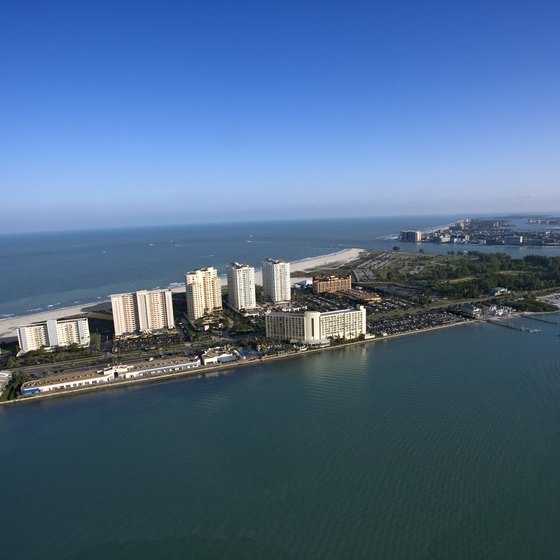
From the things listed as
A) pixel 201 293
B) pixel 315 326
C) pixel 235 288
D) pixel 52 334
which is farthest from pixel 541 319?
pixel 52 334

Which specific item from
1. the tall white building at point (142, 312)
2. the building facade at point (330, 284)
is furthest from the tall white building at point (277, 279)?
the tall white building at point (142, 312)

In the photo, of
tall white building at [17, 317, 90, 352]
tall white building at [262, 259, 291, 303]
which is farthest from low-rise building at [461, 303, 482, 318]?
tall white building at [17, 317, 90, 352]

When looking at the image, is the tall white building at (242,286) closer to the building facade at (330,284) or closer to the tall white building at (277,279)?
the tall white building at (277,279)

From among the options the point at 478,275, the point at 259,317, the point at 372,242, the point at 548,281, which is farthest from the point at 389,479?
the point at 372,242

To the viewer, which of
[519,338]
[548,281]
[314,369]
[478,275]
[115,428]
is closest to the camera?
[115,428]

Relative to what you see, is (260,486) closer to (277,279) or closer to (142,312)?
(142,312)

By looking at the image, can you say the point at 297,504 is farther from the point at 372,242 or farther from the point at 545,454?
the point at 372,242

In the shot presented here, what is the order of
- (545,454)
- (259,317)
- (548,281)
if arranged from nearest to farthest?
(545,454) < (259,317) < (548,281)
